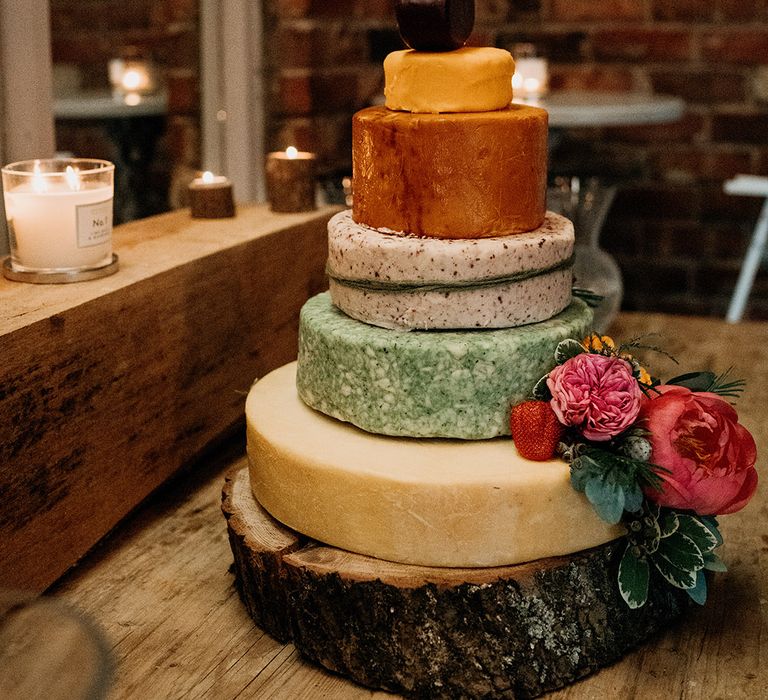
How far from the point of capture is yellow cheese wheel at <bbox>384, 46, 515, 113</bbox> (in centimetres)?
100

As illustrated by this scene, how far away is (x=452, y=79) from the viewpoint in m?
1.00

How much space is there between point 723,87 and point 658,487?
6.98ft

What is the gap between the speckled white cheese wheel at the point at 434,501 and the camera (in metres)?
0.96

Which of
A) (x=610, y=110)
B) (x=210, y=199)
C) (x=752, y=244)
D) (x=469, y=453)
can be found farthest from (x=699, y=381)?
(x=752, y=244)

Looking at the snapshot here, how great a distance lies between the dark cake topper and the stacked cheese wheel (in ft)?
0.05

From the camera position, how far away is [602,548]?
1014 mm

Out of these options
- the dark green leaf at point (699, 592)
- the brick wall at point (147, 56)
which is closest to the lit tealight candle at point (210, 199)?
the brick wall at point (147, 56)

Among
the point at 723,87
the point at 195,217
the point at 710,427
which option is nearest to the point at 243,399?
the point at 195,217

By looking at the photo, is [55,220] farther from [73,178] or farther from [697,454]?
[697,454]

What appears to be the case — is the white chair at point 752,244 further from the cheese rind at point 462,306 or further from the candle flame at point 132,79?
the cheese rind at point 462,306

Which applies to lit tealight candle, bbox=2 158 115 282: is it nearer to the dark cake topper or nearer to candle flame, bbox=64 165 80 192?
candle flame, bbox=64 165 80 192

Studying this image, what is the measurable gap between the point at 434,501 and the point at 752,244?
217 centimetres

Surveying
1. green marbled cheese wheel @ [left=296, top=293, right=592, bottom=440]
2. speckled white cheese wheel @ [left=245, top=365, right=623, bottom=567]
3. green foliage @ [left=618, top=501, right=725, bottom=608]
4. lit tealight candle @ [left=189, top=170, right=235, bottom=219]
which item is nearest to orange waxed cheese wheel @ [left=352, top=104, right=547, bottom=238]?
green marbled cheese wheel @ [left=296, top=293, right=592, bottom=440]

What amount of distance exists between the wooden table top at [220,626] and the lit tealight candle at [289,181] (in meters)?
0.53
